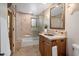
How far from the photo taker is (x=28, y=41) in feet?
5.76

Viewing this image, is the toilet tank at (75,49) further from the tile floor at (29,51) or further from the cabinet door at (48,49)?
the tile floor at (29,51)

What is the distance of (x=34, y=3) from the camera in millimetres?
1597

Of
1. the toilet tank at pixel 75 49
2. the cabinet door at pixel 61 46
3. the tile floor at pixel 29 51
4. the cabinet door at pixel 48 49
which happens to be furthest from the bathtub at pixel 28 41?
the toilet tank at pixel 75 49

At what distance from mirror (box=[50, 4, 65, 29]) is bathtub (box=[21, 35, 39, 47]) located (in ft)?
1.05

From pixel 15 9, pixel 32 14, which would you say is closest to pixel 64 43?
pixel 32 14

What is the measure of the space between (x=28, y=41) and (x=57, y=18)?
55cm

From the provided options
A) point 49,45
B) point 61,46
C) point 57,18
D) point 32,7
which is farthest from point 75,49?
point 32,7

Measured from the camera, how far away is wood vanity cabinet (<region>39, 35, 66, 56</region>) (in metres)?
1.67

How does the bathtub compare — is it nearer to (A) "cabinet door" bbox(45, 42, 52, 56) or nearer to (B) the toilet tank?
(A) "cabinet door" bbox(45, 42, 52, 56)

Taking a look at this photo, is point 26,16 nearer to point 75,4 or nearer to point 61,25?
point 61,25

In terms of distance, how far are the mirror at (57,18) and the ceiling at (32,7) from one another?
16 centimetres

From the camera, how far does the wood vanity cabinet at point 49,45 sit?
167cm

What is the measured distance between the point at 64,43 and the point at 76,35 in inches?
8.0

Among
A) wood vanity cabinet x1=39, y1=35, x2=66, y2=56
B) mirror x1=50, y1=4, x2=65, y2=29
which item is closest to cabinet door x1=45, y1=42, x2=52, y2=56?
wood vanity cabinet x1=39, y1=35, x2=66, y2=56
